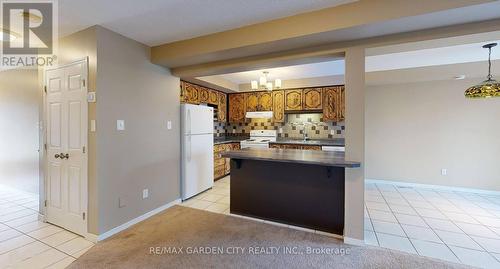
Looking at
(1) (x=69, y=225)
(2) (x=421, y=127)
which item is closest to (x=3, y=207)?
(1) (x=69, y=225)

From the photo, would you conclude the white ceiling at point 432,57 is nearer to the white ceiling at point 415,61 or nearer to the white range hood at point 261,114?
the white ceiling at point 415,61

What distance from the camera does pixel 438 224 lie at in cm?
281

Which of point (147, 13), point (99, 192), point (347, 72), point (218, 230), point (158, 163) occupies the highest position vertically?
point (147, 13)

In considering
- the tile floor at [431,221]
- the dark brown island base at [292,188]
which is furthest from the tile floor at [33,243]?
the dark brown island base at [292,188]

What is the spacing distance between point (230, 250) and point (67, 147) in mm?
2396

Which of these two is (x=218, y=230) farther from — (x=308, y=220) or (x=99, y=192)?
(x=99, y=192)

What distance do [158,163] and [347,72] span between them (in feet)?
9.48

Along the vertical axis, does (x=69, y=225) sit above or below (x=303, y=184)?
below

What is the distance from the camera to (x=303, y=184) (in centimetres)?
277

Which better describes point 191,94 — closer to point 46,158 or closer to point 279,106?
point 279,106

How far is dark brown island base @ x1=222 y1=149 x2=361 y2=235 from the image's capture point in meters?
2.56

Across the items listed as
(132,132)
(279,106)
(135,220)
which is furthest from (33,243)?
(279,106)

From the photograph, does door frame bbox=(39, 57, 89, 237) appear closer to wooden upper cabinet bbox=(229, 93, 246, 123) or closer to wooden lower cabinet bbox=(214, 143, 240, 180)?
wooden lower cabinet bbox=(214, 143, 240, 180)

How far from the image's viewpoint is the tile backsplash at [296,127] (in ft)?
17.2
